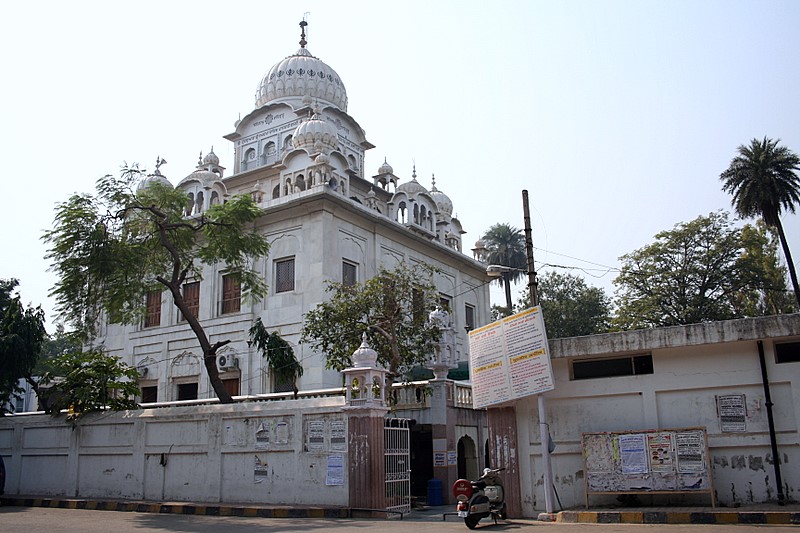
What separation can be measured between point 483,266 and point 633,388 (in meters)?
24.5

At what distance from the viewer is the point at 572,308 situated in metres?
45.7

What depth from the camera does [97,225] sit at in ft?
59.5

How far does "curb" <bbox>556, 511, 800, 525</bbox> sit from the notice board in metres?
0.48

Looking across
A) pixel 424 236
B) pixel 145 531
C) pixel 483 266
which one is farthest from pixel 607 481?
pixel 483 266

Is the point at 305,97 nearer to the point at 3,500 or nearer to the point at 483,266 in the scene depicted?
the point at 483,266

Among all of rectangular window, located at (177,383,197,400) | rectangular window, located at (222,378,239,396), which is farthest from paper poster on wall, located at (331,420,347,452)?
rectangular window, located at (177,383,197,400)

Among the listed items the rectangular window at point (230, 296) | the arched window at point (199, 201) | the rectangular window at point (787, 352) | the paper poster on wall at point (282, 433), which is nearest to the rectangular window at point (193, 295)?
the rectangular window at point (230, 296)

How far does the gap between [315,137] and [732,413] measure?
2219cm

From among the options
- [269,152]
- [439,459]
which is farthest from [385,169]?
[439,459]

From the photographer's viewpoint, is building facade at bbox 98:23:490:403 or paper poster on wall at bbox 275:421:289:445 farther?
building facade at bbox 98:23:490:403

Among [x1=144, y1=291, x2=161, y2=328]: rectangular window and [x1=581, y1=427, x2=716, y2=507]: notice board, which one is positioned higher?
[x1=144, y1=291, x2=161, y2=328]: rectangular window

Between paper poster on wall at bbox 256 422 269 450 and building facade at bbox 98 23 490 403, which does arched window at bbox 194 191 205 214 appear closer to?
building facade at bbox 98 23 490 403

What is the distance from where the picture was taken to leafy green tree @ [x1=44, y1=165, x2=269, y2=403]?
1811cm

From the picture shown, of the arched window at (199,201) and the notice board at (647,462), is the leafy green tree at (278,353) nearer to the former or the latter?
the arched window at (199,201)
